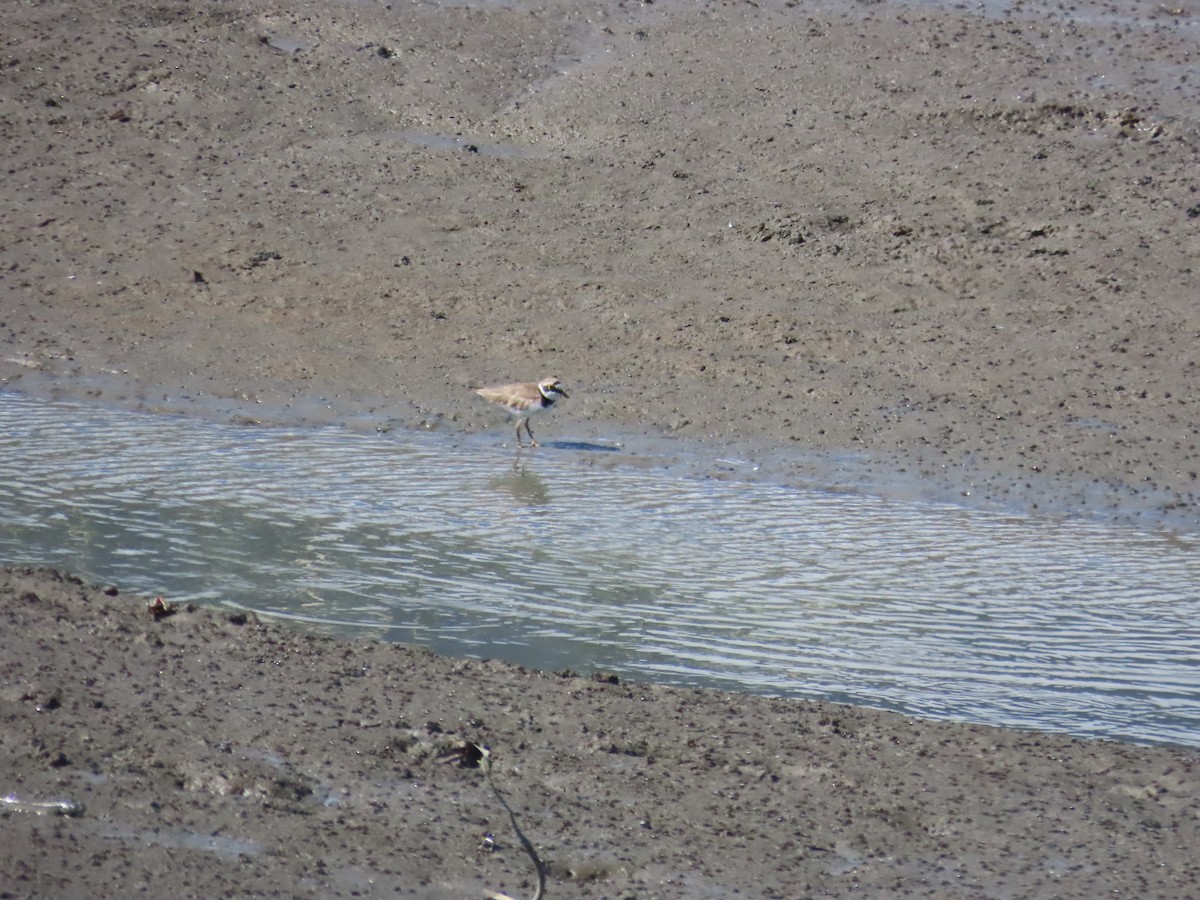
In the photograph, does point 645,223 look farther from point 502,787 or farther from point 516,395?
point 502,787

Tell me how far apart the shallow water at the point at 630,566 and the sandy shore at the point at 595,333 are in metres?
0.56

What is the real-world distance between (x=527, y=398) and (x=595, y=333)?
67.0 inches

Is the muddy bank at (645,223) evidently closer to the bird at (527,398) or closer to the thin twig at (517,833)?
the bird at (527,398)

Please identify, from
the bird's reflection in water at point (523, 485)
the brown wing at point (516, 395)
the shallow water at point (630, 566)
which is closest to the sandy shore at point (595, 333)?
the brown wing at point (516, 395)

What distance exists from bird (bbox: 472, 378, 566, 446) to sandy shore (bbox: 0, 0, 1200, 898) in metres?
0.33

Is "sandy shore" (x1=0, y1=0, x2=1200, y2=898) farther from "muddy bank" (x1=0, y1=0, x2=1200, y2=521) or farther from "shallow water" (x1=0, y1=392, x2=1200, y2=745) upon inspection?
"shallow water" (x1=0, y1=392, x2=1200, y2=745)

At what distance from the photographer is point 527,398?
1070cm

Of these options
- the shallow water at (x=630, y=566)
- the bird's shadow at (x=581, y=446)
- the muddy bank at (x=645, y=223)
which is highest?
the muddy bank at (x=645, y=223)

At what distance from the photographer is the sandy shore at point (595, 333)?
4953 millimetres

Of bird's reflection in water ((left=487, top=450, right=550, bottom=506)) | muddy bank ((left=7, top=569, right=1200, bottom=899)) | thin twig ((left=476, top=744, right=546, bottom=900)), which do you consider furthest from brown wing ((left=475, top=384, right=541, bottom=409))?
→ thin twig ((left=476, top=744, right=546, bottom=900))

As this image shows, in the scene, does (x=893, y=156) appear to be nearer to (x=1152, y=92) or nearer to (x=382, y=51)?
(x=1152, y=92)

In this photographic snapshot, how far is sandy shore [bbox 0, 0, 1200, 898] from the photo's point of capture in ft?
16.3

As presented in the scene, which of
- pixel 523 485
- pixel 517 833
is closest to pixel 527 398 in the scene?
pixel 523 485

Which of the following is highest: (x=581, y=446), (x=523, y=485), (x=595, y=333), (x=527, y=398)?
(x=595, y=333)
